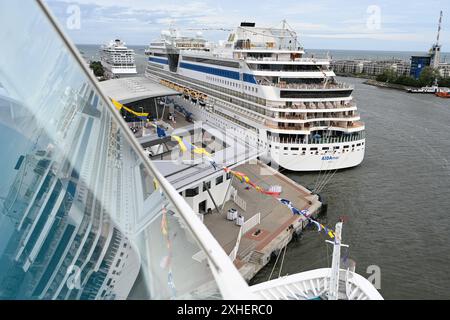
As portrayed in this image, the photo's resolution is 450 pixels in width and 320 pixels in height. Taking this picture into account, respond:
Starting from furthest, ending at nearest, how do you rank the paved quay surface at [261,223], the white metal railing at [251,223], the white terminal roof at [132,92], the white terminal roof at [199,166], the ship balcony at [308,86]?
the white terminal roof at [132,92]
the ship balcony at [308,86]
the white metal railing at [251,223]
the white terminal roof at [199,166]
the paved quay surface at [261,223]

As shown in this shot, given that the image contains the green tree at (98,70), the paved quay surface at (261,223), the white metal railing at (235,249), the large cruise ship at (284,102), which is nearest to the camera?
the white metal railing at (235,249)

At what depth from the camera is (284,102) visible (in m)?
25.4

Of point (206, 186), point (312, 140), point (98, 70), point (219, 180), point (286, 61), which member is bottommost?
point (219, 180)

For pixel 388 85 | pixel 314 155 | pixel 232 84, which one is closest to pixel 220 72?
pixel 232 84

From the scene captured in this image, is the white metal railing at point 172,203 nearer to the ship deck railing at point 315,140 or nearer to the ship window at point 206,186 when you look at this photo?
the ship window at point 206,186

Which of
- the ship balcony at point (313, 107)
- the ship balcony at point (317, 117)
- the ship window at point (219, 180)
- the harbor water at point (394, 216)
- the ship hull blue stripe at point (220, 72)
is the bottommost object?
the harbor water at point (394, 216)

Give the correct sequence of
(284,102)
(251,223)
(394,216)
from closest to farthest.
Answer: (251,223), (394,216), (284,102)

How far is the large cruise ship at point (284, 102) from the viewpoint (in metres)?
24.5

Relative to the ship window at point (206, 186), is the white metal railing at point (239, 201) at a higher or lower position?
lower

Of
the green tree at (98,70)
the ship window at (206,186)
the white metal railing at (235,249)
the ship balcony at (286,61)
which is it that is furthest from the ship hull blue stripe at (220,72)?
the green tree at (98,70)

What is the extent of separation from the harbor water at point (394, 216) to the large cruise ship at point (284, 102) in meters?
1.65

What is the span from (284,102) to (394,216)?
10640 mm

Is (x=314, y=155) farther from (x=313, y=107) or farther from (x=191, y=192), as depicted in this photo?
(x=191, y=192)

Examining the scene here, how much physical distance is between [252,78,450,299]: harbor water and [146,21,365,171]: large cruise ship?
1.65m
